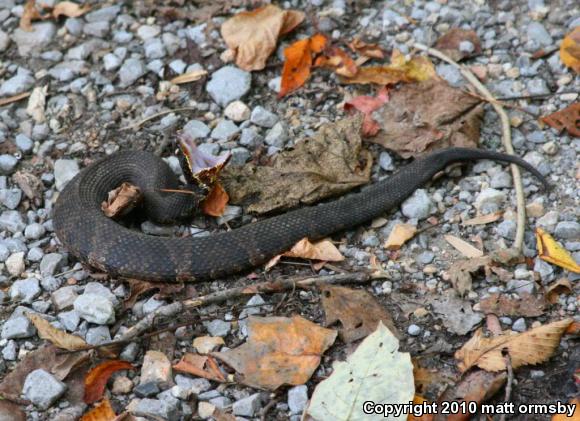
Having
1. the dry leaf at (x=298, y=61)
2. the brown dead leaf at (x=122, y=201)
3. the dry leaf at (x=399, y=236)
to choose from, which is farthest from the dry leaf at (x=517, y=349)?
the dry leaf at (x=298, y=61)

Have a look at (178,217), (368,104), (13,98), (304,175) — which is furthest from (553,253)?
(13,98)

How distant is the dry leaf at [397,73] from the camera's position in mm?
6312

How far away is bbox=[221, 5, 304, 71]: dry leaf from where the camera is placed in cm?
654

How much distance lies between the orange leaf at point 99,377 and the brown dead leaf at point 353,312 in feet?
3.98

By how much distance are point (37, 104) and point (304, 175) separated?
2404 millimetres

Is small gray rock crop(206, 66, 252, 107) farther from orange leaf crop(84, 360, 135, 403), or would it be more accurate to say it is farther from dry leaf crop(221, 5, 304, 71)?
orange leaf crop(84, 360, 135, 403)

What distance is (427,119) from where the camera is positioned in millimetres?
5957

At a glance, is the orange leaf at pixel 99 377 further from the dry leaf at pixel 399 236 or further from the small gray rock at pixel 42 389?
the dry leaf at pixel 399 236

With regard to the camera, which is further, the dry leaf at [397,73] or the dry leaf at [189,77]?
the dry leaf at [189,77]

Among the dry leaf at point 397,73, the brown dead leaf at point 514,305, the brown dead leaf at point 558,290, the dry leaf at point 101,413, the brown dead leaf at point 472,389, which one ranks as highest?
the dry leaf at point 397,73

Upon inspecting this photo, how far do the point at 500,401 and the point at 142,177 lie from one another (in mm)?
2945

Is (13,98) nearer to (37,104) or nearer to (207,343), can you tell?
(37,104)

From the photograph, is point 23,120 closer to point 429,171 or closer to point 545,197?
point 429,171

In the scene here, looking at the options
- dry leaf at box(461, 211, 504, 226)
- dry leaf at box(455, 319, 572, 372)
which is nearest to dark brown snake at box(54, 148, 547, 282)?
dry leaf at box(461, 211, 504, 226)
